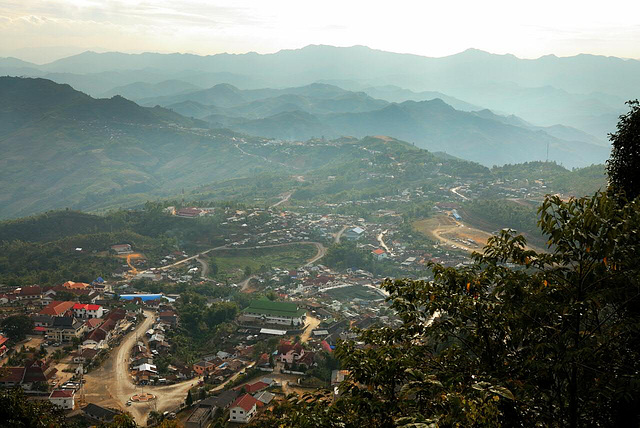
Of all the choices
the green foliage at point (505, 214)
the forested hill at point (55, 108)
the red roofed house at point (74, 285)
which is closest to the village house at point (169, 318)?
the red roofed house at point (74, 285)

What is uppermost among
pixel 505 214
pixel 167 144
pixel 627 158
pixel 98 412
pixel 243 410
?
pixel 627 158

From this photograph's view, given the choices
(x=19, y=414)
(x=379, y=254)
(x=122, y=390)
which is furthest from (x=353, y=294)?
(x=19, y=414)

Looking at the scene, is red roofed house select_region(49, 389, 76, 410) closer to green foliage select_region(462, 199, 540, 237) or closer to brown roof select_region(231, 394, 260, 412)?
brown roof select_region(231, 394, 260, 412)

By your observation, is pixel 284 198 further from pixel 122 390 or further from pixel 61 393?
pixel 61 393

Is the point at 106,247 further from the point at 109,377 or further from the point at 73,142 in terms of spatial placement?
the point at 73,142

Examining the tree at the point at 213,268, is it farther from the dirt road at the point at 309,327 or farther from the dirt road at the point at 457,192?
the dirt road at the point at 457,192

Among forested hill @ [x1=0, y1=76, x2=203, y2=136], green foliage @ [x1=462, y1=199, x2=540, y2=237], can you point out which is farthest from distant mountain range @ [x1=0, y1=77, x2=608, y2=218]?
green foliage @ [x1=462, y1=199, x2=540, y2=237]

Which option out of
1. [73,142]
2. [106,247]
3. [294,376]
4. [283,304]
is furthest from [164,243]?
[73,142]
